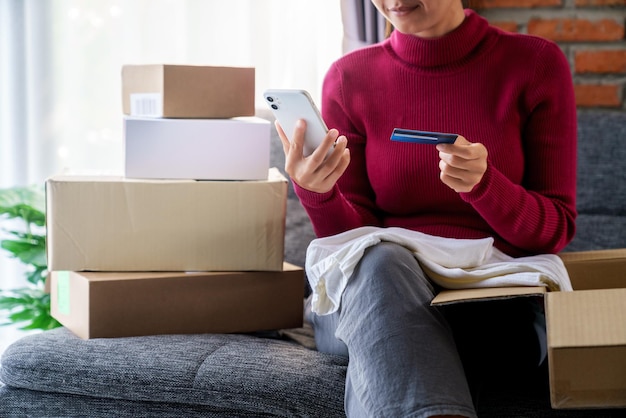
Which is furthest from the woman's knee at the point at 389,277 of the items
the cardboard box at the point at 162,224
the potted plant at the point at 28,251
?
the potted plant at the point at 28,251

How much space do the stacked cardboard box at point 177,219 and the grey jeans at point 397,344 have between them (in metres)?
0.37

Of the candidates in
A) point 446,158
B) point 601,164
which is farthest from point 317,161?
point 601,164

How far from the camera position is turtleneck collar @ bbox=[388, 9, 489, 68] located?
152 cm

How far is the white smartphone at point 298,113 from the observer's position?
51.1 inches

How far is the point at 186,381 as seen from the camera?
132 centimetres

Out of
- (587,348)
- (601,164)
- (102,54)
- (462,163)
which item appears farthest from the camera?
(102,54)

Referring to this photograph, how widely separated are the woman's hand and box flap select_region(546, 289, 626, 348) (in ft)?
0.89

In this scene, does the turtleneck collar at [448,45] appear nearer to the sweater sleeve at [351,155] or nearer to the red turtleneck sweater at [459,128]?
the red turtleneck sweater at [459,128]

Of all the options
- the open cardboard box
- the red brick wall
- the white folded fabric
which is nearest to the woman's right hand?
the white folded fabric

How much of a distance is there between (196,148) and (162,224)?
0.16 metres

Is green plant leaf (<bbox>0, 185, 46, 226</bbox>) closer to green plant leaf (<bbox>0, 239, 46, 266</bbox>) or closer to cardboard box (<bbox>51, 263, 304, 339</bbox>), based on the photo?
green plant leaf (<bbox>0, 239, 46, 266</bbox>)

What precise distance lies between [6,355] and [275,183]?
57cm

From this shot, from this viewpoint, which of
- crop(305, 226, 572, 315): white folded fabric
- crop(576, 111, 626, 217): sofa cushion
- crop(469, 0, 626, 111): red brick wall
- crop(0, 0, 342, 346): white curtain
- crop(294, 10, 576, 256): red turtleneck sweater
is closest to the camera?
crop(305, 226, 572, 315): white folded fabric

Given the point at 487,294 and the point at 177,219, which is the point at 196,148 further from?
the point at 487,294
